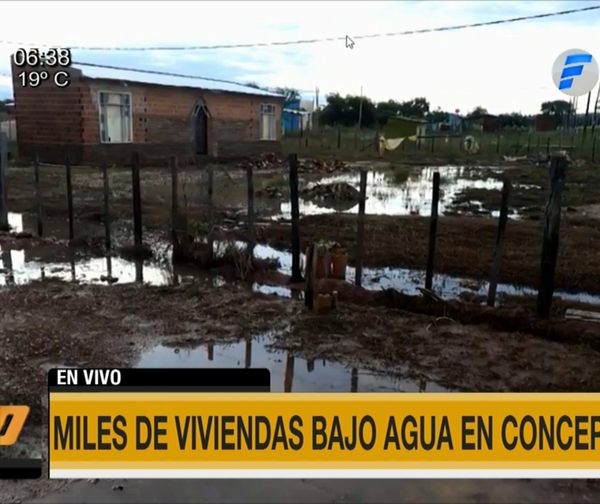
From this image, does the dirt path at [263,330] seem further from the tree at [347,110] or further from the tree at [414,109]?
the tree at [414,109]

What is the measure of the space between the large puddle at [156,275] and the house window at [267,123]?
16168 millimetres

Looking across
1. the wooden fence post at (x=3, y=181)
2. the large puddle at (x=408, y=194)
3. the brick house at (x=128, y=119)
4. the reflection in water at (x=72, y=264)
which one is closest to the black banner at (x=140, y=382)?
the reflection in water at (x=72, y=264)

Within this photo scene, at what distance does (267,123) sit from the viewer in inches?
907

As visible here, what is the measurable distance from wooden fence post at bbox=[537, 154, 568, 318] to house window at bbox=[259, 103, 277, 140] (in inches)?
740

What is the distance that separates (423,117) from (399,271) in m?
21.4

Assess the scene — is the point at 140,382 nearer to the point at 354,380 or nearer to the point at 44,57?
the point at 354,380

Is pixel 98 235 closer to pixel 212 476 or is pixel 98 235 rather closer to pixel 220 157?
pixel 212 476

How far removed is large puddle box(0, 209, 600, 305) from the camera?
5945 millimetres

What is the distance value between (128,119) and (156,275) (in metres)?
12.0

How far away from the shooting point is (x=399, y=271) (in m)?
6.71

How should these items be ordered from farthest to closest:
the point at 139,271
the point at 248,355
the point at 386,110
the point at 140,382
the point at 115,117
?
the point at 386,110
the point at 115,117
the point at 139,271
the point at 248,355
the point at 140,382

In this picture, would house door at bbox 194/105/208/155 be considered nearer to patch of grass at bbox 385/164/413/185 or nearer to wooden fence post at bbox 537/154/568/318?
patch of grass at bbox 385/164/413/185

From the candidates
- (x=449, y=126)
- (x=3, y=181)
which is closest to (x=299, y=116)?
(x=449, y=126)

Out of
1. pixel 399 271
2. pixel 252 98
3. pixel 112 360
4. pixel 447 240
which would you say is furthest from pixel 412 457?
pixel 252 98
